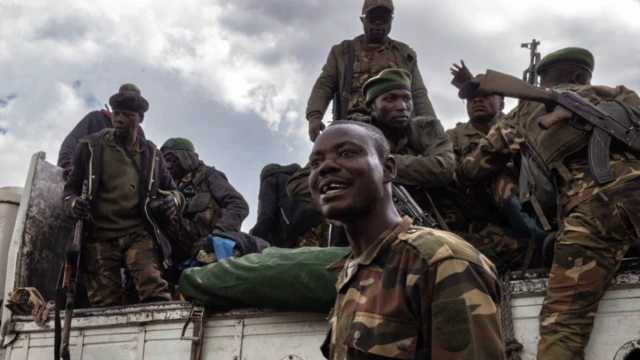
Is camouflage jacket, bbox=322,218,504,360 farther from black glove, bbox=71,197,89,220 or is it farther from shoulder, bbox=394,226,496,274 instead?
black glove, bbox=71,197,89,220

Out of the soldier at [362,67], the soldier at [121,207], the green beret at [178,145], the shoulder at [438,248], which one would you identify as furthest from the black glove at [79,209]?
→ the shoulder at [438,248]

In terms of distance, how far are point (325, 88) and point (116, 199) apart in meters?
1.77

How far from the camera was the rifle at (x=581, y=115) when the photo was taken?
317 cm

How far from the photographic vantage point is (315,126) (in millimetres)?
5137

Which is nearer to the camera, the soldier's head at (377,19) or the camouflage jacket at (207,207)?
the soldier's head at (377,19)

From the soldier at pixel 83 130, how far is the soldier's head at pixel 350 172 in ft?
14.3

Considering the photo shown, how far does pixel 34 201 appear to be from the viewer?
4836 millimetres

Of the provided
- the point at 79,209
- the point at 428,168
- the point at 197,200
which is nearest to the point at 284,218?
the point at 197,200

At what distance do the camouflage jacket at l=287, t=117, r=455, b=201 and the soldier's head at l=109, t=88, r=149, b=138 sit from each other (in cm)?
155

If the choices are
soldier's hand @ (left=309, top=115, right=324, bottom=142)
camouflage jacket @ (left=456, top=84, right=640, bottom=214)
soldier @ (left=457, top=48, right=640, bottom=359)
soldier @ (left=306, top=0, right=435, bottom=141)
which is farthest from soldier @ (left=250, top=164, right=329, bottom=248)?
soldier @ (left=457, top=48, right=640, bottom=359)

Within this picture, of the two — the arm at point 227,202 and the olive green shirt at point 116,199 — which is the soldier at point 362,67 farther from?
the olive green shirt at point 116,199

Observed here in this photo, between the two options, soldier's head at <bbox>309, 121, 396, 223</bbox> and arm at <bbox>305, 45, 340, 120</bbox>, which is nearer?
soldier's head at <bbox>309, 121, 396, 223</bbox>

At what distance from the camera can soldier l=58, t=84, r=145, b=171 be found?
614 centimetres

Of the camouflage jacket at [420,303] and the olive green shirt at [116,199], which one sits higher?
the olive green shirt at [116,199]
